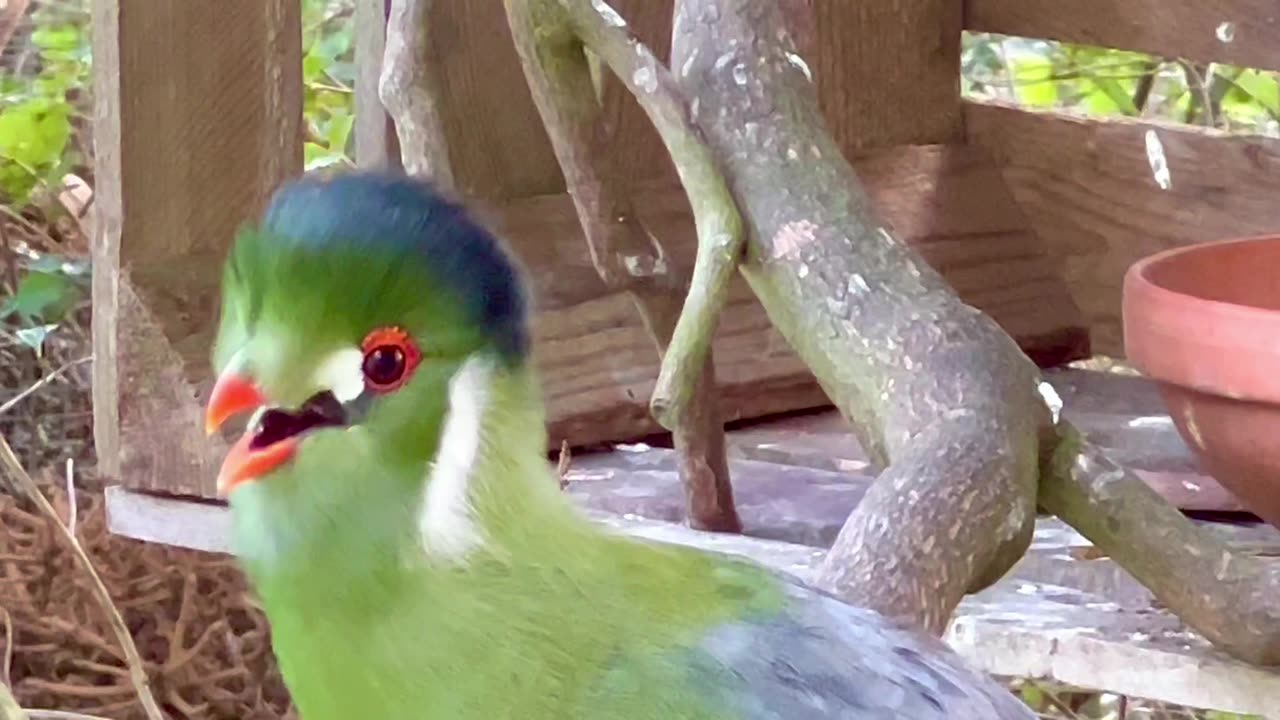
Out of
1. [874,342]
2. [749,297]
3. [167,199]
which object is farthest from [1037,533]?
[167,199]

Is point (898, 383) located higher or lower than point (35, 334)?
higher

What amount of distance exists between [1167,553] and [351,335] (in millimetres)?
599

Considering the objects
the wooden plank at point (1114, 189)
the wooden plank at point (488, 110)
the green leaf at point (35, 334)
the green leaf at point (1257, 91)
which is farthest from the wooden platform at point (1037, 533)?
the green leaf at point (1257, 91)

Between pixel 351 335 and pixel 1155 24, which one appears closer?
pixel 351 335

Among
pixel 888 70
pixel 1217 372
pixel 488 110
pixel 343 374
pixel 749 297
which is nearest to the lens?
pixel 343 374

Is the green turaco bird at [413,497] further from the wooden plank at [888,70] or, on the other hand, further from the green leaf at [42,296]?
the green leaf at [42,296]

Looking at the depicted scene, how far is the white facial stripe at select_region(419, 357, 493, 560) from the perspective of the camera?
77 centimetres

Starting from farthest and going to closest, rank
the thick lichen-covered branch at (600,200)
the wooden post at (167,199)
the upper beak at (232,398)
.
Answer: the wooden post at (167,199)
the thick lichen-covered branch at (600,200)
the upper beak at (232,398)

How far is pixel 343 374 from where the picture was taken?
0.74 meters

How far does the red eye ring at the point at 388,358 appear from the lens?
29.4 inches

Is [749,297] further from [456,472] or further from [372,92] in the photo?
[456,472]

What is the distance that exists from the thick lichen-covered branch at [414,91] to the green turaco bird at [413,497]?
0.54 metres

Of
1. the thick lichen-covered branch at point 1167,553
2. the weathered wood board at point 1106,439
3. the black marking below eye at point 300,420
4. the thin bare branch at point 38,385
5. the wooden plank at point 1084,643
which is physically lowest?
the thin bare branch at point 38,385

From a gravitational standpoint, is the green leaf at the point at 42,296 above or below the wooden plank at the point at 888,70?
below
